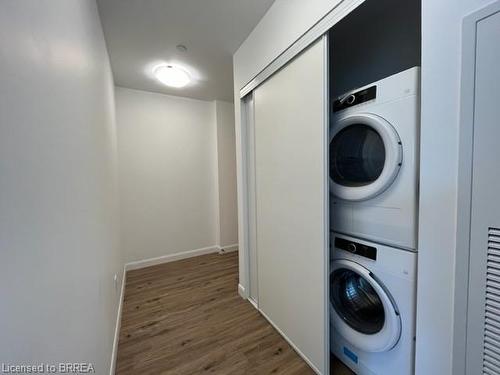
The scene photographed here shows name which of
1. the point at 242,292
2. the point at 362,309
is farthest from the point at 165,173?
the point at 362,309

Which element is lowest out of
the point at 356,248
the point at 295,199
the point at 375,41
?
the point at 356,248

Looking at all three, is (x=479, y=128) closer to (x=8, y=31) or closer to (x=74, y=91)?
(x=8, y=31)

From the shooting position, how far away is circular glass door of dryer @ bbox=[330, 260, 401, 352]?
106 cm

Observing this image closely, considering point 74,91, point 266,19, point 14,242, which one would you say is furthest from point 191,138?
point 14,242

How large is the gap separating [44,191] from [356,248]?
1427 mm

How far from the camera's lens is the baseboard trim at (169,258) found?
9.61 feet

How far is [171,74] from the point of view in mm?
2363

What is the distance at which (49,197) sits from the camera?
60 centimetres

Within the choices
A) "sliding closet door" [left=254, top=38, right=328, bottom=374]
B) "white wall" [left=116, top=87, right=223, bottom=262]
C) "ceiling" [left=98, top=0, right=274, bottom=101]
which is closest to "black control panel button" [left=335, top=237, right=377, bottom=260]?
"sliding closet door" [left=254, top=38, right=328, bottom=374]

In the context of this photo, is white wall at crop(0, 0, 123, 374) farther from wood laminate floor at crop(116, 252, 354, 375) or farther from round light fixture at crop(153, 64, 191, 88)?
round light fixture at crop(153, 64, 191, 88)

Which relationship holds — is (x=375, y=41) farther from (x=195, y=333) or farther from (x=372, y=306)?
(x=195, y=333)

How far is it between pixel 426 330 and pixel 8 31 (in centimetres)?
155

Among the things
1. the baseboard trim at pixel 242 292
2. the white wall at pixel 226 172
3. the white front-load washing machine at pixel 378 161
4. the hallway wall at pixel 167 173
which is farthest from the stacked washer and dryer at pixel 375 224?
the hallway wall at pixel 167 173

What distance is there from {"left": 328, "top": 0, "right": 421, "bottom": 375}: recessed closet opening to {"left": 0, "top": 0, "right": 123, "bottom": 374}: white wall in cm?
A: 127
